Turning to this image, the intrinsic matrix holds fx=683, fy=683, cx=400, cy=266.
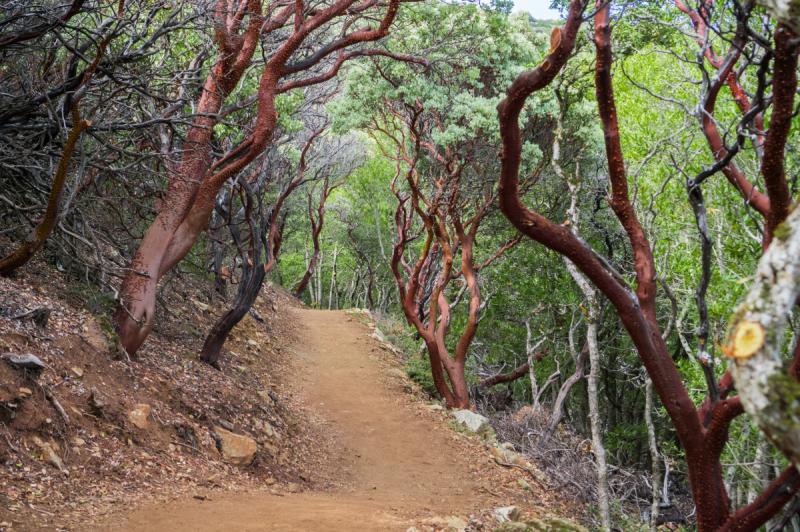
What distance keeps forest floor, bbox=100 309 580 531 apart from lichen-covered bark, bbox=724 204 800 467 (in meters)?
4.30

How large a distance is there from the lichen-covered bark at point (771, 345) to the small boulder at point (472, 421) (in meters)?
10.4

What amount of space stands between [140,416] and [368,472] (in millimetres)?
3956

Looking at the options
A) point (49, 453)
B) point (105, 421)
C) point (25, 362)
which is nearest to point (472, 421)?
point (105, 421)

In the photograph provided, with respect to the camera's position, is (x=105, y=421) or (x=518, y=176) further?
(x=105, y=421)

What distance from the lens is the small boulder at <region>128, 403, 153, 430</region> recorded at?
712 centimetres

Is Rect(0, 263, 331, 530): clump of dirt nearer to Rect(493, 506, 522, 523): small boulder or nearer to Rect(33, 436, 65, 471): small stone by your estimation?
Rect(33, 436, 65, 471): small stone

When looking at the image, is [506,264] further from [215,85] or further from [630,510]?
[215,85]

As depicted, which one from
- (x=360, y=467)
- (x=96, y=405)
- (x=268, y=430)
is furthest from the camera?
(x=360, y=467)

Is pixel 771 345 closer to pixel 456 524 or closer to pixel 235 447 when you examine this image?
pixel 456 524

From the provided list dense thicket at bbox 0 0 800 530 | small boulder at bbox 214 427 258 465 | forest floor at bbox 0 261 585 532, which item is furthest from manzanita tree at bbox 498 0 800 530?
small boulder at bbox 214 427 258 465

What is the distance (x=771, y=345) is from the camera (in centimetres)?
197

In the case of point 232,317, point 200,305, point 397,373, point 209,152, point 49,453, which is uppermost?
point 209,152

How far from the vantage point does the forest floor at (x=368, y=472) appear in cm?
576

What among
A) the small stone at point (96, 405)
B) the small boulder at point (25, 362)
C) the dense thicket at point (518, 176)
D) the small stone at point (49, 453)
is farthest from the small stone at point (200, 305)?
the small stone at point (49, 453)
